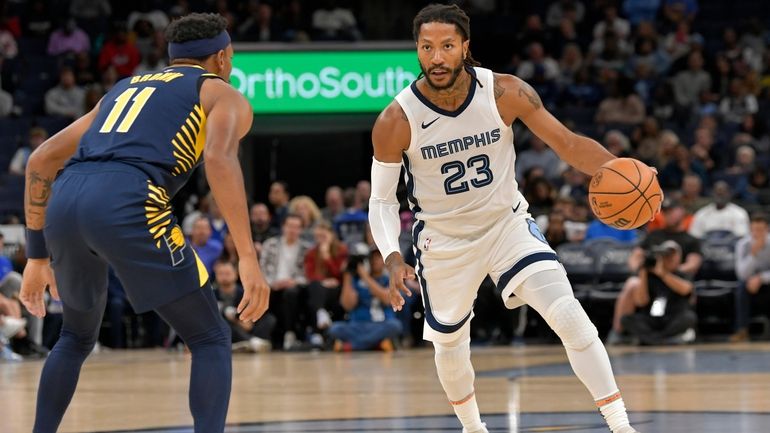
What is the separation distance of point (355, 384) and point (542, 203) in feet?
19.3

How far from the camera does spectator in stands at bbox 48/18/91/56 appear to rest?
18.2m

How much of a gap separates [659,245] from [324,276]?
332 centimetres

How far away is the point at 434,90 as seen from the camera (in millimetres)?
5879

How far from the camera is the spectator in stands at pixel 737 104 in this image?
17672mm

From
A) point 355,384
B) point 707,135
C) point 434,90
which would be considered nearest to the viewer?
point 434,90

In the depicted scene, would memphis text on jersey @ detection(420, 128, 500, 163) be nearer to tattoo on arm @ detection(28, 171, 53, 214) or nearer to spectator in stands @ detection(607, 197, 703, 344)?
tattoo on arm @ detection(28, 171, 53, 214)

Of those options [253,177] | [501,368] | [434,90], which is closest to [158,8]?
[253,177]

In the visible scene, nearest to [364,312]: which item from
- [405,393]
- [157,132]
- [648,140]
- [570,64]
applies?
[405,393]

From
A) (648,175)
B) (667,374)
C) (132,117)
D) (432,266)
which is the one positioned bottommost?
(667,374)

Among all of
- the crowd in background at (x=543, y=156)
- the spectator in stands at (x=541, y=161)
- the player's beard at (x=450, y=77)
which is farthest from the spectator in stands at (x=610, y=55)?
the player's beard at (x=450, y=77)

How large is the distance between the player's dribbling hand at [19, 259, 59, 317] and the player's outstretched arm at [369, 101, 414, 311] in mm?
1402

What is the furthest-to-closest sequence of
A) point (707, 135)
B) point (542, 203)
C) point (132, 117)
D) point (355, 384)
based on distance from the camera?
point (707, 135)
point (542, 203)
point (355, 384)
point (132, 117)

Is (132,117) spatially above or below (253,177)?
above

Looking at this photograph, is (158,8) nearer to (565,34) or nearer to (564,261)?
(565,34)
